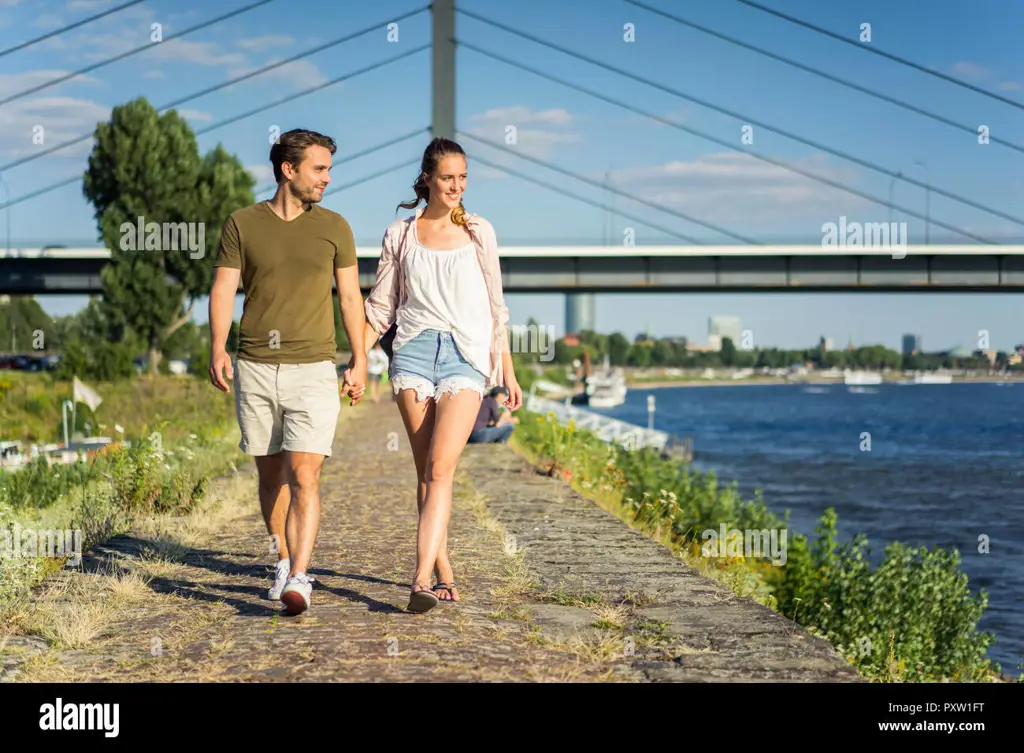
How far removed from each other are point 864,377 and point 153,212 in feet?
436

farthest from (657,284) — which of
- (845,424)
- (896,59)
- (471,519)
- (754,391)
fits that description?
(754,391)

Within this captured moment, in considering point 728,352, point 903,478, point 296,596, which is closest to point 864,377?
→ point 728,352

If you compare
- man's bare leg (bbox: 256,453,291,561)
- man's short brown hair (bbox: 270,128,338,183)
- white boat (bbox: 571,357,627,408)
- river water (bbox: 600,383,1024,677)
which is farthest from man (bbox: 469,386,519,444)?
white boat (bbox: 571,357,627,408)

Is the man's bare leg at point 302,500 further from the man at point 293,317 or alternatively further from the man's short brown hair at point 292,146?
the man's short brown hair at point 292,146

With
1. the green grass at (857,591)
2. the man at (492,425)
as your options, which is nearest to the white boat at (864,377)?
the man at (492,425)

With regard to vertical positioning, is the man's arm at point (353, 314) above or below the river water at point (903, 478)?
above

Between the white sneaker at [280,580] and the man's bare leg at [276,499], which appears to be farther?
the man's bare leg at [276,499]

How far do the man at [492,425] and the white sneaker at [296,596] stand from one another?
33.1 ft

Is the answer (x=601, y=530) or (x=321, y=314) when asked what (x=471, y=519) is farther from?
(x=321, y=314)

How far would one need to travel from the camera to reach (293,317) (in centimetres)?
511

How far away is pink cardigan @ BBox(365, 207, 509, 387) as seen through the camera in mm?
5203

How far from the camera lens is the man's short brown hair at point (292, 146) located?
510cm

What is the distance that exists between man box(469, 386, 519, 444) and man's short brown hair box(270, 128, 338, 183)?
32.7 ft

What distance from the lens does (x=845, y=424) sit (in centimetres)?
8731
